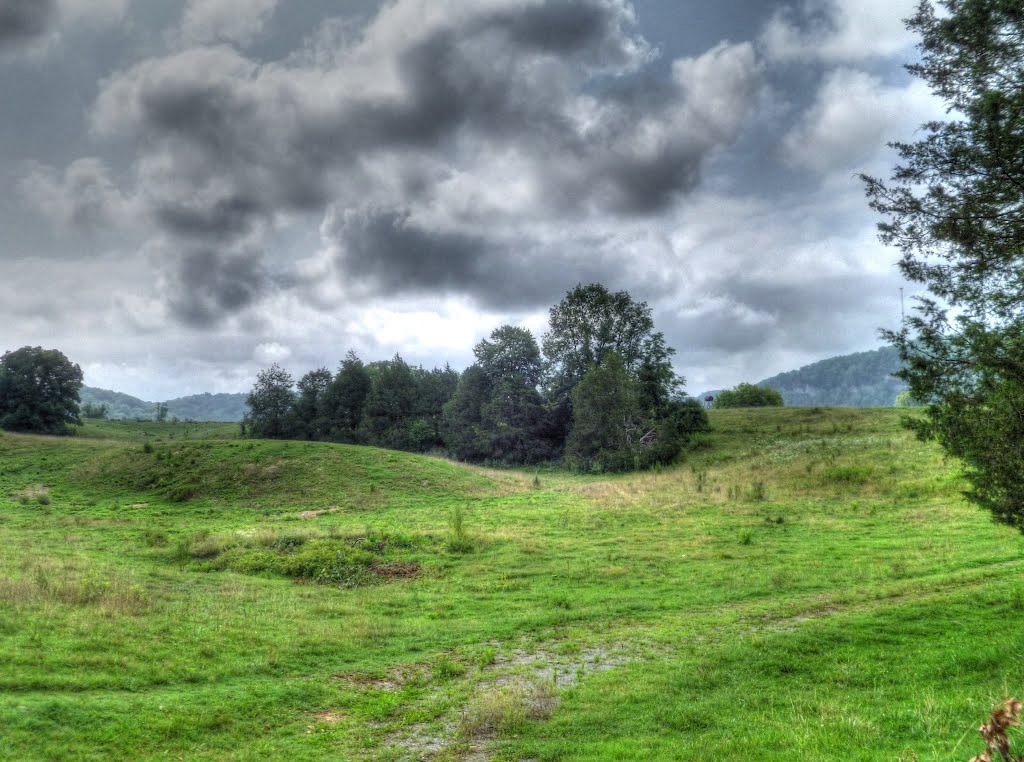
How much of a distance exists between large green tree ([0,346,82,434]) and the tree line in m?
23.3

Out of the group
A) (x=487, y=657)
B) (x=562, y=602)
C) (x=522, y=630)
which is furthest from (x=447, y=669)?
(x=562, y=602)

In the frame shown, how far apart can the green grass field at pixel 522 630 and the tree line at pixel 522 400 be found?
3497cm

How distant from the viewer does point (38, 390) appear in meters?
80.1

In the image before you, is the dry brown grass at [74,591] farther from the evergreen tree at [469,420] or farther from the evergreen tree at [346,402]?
the evergreen tree at [346,402]

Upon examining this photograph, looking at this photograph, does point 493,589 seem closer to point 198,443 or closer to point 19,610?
point 19,610

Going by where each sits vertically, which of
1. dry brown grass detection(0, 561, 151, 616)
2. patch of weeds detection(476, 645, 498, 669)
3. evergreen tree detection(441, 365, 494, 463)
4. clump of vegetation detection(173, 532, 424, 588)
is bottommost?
patch of weeds detection(476, 645, 498, 669)

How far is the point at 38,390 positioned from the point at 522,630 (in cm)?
9067

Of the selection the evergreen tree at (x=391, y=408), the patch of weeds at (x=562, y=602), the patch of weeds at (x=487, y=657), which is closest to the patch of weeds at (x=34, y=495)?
the patch of weeds at (x=562, y=602)

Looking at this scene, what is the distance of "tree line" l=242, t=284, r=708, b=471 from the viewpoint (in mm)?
72750

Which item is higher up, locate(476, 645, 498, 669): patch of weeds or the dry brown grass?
the dry brown grass

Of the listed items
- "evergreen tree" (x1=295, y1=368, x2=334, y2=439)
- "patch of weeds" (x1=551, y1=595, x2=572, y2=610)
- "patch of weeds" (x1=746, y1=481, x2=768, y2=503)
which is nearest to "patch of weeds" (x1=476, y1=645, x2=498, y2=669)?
"patch of weeds" (x1=551, y1=595, x2=572, y2=610)

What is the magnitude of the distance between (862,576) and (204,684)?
769 inches

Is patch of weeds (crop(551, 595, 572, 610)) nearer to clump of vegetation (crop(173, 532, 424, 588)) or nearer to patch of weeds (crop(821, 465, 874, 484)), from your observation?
clump of vegetation (crop(173, 532, 424, 588))

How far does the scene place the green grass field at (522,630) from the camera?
945 cm
